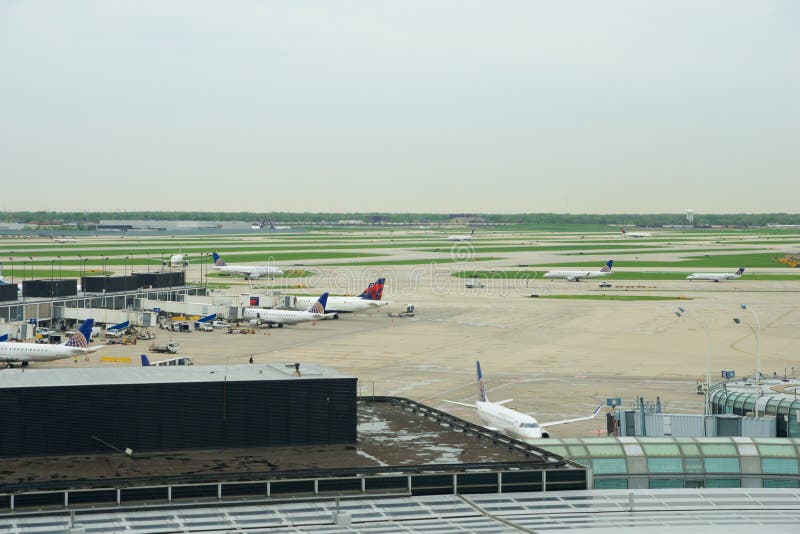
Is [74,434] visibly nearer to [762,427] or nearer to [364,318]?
[762,427]

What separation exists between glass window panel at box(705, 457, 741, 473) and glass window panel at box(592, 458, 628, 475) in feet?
11.4

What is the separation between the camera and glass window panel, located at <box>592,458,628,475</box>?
140 ft

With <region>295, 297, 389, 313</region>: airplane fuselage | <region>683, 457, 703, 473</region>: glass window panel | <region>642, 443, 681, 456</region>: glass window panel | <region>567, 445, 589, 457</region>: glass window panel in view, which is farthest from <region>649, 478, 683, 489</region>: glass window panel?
<region>295, 297, 389, 313</region>: airplane fuselage

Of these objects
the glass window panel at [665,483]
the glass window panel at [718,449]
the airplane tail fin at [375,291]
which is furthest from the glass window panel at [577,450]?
the airplane tail fin at [375,291]

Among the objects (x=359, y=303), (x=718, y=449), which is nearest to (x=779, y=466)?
(x=718, y=449)

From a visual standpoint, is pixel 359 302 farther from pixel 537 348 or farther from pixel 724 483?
pixel 724 483

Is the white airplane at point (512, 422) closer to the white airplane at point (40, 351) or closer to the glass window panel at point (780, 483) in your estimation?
the glass window panel at point (780, 483)

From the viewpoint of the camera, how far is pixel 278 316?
5108 inches

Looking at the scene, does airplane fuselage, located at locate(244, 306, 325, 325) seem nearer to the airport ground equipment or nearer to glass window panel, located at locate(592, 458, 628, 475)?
the airport ground equipment

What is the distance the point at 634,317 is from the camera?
14100 centimetres

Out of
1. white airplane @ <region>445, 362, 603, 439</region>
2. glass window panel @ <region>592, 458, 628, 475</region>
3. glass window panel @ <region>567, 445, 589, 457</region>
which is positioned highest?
glass window panel @ <region>567, 445, 589, 457</region>

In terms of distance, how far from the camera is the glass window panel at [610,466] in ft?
140

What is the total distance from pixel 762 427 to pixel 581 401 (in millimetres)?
23770

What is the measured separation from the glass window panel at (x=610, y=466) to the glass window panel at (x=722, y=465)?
11.4 feet
